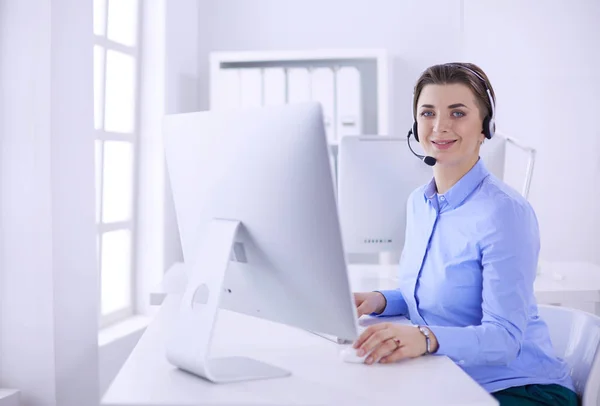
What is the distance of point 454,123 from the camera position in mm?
1497

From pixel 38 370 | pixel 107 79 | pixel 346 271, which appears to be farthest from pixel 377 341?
pixel 107 79

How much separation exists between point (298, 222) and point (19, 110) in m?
1.36

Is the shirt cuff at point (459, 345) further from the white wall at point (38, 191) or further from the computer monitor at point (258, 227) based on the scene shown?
the white wall at point (38, 191)

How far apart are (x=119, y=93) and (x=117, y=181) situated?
417mm

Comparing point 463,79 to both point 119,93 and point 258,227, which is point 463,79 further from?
point 119,93

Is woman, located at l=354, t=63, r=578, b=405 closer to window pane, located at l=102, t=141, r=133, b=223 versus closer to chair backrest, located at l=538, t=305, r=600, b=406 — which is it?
chair backrest, located at l=538, t=305, r=600, b=406

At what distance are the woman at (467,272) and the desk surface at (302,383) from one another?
7 centimetres

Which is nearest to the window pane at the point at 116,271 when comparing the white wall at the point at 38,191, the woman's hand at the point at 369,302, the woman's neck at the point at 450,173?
the white wall at the point at 38,191

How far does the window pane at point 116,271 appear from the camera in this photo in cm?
305

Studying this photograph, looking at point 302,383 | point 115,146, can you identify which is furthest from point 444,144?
point 115,146

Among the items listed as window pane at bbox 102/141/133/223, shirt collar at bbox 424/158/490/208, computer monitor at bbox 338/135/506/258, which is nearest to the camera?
shirt collar at bbox 424/158/490/208

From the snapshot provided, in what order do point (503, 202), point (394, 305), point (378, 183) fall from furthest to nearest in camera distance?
1. point (378, 183)
2. point (394, 305)
3. point (503, 202)

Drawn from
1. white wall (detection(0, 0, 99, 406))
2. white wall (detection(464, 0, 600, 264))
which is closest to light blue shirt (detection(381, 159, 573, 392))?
white wall (detection(0, 0, 99, 406))

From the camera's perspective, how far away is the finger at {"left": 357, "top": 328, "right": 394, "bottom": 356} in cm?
118
